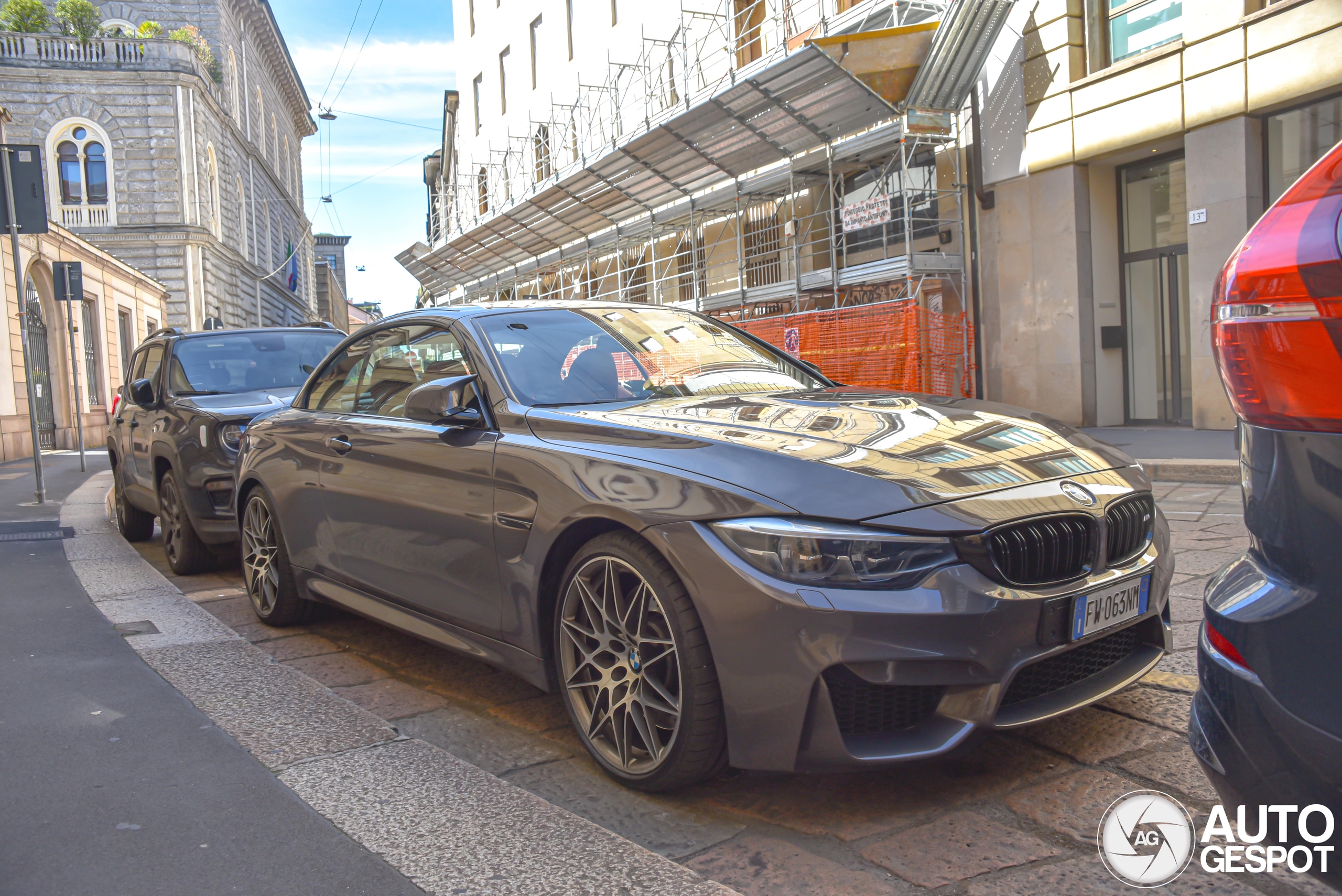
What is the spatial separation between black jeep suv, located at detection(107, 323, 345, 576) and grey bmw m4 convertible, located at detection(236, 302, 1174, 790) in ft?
9.20

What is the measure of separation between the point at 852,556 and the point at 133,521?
7.56 meters

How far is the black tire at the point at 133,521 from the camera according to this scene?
8234 millimetres

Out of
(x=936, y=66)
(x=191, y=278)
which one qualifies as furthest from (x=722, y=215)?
(x=191, y=278)

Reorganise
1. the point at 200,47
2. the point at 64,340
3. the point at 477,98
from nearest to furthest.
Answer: the point at 64,340
the point at 477,98
the point at 200,47

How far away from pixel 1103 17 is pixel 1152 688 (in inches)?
511

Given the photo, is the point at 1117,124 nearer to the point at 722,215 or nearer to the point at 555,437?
the point at 722,215

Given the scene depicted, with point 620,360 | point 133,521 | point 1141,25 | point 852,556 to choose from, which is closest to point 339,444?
point 620,360

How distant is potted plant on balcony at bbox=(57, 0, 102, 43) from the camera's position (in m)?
37.5

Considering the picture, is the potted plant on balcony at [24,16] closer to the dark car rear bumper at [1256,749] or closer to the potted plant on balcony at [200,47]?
the potted plant on balcony at [200,47]

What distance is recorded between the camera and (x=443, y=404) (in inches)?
132

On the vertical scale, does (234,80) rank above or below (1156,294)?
above

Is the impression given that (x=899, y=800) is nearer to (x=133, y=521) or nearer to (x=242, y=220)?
(x=133, y=521)

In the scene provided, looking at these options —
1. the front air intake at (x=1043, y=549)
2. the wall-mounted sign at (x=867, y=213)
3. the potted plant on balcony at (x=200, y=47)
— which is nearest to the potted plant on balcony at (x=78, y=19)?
the potted plant on balcony at (x=200, y=47)

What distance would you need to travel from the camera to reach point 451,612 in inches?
136
